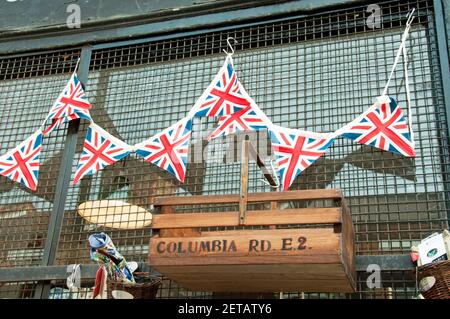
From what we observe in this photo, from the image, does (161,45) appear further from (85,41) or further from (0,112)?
(0,112)

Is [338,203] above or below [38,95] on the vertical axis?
below

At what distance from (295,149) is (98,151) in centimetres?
186

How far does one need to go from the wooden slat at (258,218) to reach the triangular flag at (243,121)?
4.36ft

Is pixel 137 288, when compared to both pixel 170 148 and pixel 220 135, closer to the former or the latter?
pixel 170 148

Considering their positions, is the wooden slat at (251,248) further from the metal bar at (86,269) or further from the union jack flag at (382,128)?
the union jack flag at (382,128)

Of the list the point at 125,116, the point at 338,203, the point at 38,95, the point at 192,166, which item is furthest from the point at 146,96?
the point at 338,203

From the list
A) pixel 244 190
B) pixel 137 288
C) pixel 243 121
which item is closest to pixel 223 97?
pixel 243 121

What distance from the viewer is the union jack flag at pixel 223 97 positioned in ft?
17.2

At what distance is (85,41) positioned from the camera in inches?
244

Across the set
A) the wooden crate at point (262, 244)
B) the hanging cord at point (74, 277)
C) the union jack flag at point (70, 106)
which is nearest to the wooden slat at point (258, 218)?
the wooden crate at point (262, 244)

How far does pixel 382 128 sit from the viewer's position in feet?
15.3

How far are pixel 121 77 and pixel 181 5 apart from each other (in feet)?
3.13

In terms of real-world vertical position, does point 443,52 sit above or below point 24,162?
above

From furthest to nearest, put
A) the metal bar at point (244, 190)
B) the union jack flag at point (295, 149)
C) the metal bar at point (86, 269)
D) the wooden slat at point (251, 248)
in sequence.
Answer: the union jack flag at point (295, 149) < the metal bar at point (86, 269) < the metal bar at point (244, 190) < the wooden slat at point (251, 248)
